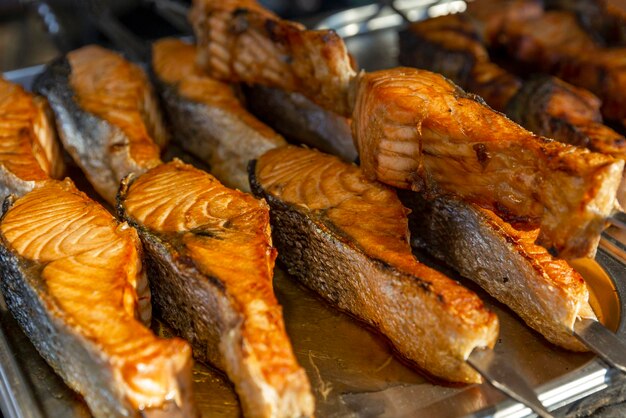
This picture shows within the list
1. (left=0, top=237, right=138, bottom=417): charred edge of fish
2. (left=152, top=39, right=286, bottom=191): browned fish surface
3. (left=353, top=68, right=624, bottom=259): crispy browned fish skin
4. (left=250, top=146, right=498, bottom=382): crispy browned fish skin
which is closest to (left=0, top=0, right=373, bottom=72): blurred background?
(left=152, top=39, right=286, bottom=191): browned fish surface

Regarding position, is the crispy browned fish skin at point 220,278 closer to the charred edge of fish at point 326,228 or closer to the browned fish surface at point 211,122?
the charred edge of fish at point 326,228

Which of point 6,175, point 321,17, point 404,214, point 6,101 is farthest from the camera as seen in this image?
point 321,17

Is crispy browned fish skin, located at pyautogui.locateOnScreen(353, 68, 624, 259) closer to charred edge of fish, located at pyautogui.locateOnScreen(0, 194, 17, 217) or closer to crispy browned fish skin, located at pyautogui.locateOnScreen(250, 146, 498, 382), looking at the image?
crispy browned fish skin, located at pyautogui.locateOnScreen(250, 146, 498, 382)

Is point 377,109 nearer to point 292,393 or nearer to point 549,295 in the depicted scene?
point 549,295

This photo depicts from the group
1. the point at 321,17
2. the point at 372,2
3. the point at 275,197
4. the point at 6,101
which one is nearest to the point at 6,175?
the point at 6,101

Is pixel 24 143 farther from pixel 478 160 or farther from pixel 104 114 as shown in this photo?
pixel 478 160
